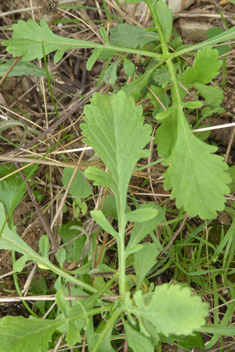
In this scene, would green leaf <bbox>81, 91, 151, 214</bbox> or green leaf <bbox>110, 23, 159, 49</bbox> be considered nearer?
green leaf <bbox>81, 91, 151, 214</bbox>

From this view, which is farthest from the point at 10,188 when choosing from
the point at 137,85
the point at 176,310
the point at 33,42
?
the point at 176,310

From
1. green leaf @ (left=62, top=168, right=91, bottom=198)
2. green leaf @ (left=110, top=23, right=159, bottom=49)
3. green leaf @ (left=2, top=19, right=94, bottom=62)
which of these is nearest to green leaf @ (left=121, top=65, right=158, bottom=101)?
green leaf @ (left=110, top=23, right=159, bottom=49)

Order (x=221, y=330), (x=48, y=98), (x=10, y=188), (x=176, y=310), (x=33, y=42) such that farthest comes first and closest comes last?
(x=48, y=98)
(x=10, y=188)
(x=33, y=42)
(x=221, y=330)
(x=176, y=310)

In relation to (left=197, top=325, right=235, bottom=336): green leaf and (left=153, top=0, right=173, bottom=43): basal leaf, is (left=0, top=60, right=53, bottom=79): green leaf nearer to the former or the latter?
(left=153, top=0, right=173, bottom=43): basal leaf

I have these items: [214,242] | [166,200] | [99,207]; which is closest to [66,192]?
[99,207]

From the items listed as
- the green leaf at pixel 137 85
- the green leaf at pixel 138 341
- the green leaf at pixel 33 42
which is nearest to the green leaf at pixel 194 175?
the green leaf at pixel 137 85

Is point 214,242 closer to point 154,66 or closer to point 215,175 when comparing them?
point 215,175

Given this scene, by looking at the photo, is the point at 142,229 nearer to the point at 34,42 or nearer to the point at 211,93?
the point at 211,93
